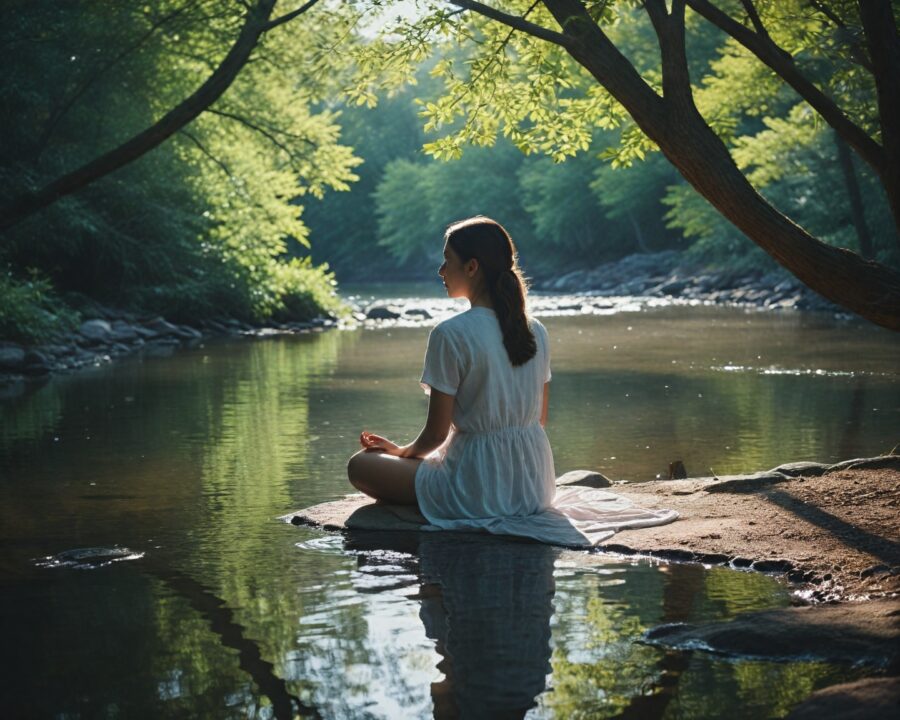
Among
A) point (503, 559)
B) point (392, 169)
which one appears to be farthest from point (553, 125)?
point (392, 169)

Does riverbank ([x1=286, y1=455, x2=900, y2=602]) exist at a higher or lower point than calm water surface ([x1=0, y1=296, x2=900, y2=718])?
higher

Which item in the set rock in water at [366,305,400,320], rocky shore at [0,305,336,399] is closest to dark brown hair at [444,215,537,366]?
rocky shore at [0,305,336,399]

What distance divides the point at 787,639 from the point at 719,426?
733 cm

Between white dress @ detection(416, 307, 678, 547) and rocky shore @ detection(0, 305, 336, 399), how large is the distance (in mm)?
10344

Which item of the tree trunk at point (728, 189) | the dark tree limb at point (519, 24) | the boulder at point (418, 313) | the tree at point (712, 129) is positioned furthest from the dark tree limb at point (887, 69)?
the boulder at point (418, 313)

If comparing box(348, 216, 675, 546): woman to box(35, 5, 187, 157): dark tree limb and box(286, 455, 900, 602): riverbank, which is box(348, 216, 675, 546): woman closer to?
box(286, 455, 900, 602): riverbank

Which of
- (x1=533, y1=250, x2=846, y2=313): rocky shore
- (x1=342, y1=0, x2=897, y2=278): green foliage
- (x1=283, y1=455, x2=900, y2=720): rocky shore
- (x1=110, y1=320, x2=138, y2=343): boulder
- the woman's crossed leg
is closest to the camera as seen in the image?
(x1=283, y1=455, x2=900, y2=720): rocky shore

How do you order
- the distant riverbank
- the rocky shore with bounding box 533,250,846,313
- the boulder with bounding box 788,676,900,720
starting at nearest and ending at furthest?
the boulder with bounding box 788,676,900,720
the distant riverbank
the rocky shore with bounding box 533,250,846,313

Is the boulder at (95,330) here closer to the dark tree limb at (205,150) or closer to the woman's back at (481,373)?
the dark tree limb at (205,150)

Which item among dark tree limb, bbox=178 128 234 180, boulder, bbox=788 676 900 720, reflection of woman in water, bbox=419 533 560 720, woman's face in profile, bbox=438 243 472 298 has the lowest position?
reflection of woman in water, bbox=419 533 560 720

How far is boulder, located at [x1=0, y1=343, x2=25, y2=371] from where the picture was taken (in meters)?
18.5

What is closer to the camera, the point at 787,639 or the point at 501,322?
the point at 787,639

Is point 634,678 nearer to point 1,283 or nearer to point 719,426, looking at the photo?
point 719,426

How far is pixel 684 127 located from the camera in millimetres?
7777
